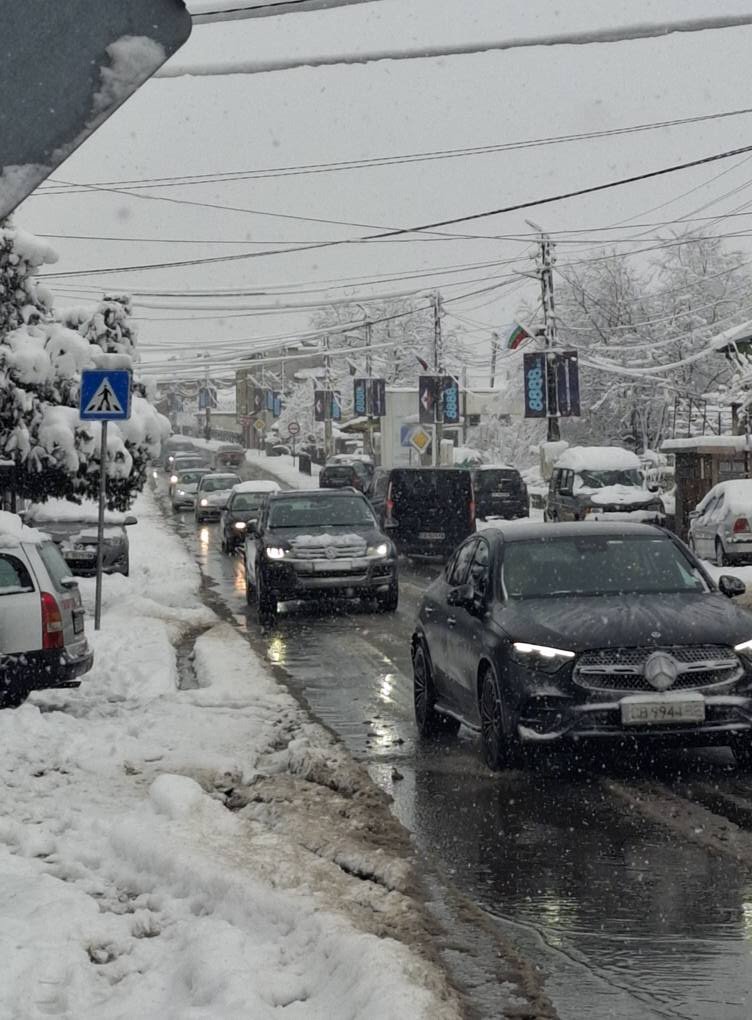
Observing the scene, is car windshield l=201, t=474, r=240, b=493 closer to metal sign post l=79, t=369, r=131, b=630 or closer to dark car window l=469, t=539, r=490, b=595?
metal sign post l=79, t=369, r=131, b=630

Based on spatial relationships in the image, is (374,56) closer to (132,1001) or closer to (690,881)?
(132,1001)

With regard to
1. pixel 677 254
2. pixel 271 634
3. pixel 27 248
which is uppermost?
pixel 677 254

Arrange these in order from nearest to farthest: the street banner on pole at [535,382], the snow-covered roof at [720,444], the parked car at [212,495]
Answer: the snow-covered roof at [720,444] < the street banner on pole at [535,382] < the parked car at [212,495]

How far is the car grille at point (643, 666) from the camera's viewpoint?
831cm

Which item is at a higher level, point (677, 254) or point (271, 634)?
point (677, 254)

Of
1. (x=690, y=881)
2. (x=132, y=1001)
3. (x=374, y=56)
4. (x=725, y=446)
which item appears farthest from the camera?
(x=725, y=446)

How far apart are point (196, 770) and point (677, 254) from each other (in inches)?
2410

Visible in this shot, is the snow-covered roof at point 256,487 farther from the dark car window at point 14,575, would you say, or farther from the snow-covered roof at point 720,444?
the dark car window at point 14,575

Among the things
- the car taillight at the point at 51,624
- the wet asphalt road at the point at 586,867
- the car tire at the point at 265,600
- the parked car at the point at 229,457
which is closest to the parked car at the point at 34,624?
the car taillight at the point at 51,624

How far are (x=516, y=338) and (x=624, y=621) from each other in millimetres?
44583

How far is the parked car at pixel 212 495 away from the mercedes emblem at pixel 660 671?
4041cm

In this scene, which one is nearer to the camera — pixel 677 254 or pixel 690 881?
pixel 690 881

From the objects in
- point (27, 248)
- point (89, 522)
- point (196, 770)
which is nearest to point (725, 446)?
point (89, 522)

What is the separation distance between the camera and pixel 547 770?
9109 millimetres
